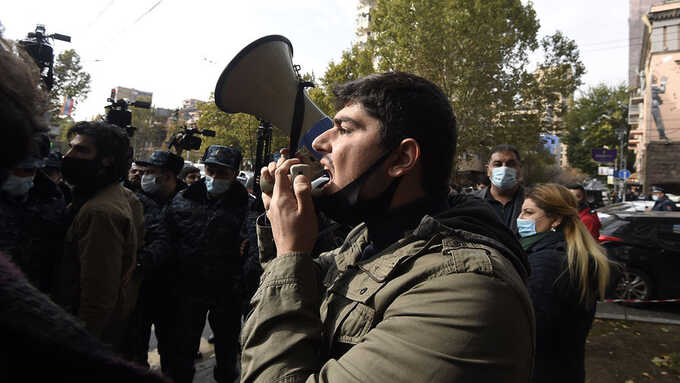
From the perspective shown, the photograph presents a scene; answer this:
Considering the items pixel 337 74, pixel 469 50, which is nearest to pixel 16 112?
pixel 469 50

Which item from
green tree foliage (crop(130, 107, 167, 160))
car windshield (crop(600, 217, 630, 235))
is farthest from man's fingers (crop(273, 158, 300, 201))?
green tree foliage (crop(130, 107, 167, 160))

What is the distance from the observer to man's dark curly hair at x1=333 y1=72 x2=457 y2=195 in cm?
134

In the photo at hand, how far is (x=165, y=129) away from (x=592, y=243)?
234 ft

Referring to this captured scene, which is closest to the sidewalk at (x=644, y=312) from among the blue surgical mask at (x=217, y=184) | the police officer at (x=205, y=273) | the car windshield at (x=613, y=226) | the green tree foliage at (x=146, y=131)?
the car windshield at (x=613, y=226)

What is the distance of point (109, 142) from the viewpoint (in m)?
2.54

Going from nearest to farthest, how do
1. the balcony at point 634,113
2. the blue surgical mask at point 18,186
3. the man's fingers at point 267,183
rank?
1. the man's fingers at point 267,183
2. the blue surgical mask at point 18,186
3. the balcony at point 634,113

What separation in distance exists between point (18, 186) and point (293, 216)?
1971 millimetres

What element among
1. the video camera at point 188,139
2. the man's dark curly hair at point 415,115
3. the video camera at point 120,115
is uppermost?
the video camera at point 120,115

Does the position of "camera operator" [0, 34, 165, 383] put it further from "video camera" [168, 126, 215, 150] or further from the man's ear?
"video camera" [168, 126, 215, 150]

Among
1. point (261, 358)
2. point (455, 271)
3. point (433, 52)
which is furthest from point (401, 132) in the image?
point (433, 52)

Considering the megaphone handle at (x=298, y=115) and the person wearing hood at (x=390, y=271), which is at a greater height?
the megaphone handle at (x=298, y=115)

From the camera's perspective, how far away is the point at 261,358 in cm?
111

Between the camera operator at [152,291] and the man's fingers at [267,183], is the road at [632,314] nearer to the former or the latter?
the camera operator at [152,291]

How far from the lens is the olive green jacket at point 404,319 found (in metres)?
0.95
